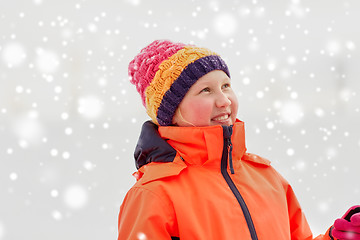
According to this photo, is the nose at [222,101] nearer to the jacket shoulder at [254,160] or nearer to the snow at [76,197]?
the jacket shoulder at [254,160]

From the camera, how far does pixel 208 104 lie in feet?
4.49

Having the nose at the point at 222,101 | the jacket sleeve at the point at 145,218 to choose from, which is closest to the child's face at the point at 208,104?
the nose at the point at 222,101

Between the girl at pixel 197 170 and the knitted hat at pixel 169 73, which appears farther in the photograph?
the knitted hat at pixel 169 73

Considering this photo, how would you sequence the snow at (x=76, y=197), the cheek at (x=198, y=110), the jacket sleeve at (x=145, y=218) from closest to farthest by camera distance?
1. the jacket sleeve at (x=145, y=218)
2. the cheek at (x=198, y=110)
3. the snow at (x=76, y=197)

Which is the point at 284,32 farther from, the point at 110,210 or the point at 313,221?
the point at 110,210

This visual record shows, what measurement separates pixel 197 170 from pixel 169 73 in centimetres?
31

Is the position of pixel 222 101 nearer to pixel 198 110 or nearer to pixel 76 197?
pixel 198 110

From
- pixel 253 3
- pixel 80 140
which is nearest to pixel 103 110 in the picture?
pixel 80 140

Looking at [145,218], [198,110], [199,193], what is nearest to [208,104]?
[198,110]

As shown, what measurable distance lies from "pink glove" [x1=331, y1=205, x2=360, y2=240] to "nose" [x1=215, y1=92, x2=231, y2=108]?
18.3 inches

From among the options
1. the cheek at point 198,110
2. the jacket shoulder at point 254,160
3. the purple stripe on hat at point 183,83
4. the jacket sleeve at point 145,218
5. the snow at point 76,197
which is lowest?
the snow at point 76,197

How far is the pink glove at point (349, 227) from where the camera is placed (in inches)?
49.7

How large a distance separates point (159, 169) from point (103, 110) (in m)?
1.49

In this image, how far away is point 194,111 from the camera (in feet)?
4.51
